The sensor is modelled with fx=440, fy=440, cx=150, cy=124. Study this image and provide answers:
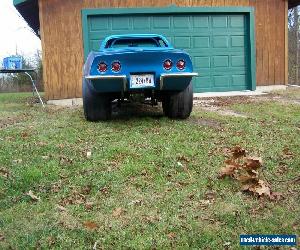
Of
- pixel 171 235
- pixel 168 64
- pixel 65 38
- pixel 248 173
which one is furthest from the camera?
pixel 65 38

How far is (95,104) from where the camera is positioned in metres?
6.93

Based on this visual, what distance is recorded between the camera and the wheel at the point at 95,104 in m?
6.84

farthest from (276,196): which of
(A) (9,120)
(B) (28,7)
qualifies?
(B) (28,7)

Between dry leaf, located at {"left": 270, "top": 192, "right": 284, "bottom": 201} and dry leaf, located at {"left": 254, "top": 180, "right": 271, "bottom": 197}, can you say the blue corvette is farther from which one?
dry leaf, located at {"left": 270, "top": 192, "right": 284, "bottom": 201}

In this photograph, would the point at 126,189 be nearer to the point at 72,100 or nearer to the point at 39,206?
the point at 39,206

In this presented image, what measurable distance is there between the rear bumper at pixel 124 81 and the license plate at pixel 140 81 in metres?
0.08

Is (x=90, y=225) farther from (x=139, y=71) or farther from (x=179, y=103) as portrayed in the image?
(x=179, y=103)

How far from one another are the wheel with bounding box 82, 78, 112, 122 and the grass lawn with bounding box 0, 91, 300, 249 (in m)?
0.49

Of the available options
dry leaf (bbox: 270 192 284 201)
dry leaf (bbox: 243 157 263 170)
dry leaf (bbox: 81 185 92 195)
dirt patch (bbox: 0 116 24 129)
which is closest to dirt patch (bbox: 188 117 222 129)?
dry leaf (bbox: 243 157 263 170)

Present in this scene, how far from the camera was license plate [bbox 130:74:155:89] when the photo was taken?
6.28m

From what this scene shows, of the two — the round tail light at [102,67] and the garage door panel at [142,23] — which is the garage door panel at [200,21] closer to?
the garage door panel at [142,23]

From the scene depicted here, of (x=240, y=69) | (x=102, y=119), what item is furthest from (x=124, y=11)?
(x=102, y=119)

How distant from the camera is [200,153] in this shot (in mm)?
4938

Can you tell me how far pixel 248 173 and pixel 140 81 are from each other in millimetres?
2675
